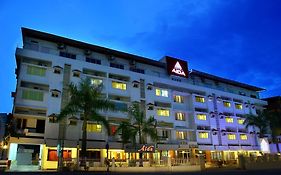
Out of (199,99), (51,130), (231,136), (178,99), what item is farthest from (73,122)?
(231,136)

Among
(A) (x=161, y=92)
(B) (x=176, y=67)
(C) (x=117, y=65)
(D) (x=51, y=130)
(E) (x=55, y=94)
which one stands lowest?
(D) (x=51, y=130)

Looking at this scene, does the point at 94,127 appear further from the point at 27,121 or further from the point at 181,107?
the point at 181,107

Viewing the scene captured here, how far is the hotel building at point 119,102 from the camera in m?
44.3

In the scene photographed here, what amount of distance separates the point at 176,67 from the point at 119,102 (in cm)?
1843

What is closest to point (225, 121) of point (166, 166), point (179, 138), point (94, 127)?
point (179, 138)

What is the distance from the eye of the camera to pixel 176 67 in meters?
64.8

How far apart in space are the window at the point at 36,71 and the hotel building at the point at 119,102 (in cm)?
16

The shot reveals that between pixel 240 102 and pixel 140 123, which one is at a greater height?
pixel 240 102

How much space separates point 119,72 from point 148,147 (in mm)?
17614

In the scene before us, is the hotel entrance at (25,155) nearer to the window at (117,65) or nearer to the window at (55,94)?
the window at (55,94)

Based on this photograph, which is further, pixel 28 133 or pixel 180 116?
pixel 180 116

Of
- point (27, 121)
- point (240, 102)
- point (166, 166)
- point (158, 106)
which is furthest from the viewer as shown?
point (240, 102)

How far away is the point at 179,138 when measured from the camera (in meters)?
59.7

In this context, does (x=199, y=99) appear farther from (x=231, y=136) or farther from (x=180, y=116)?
(x=231, y=136)
